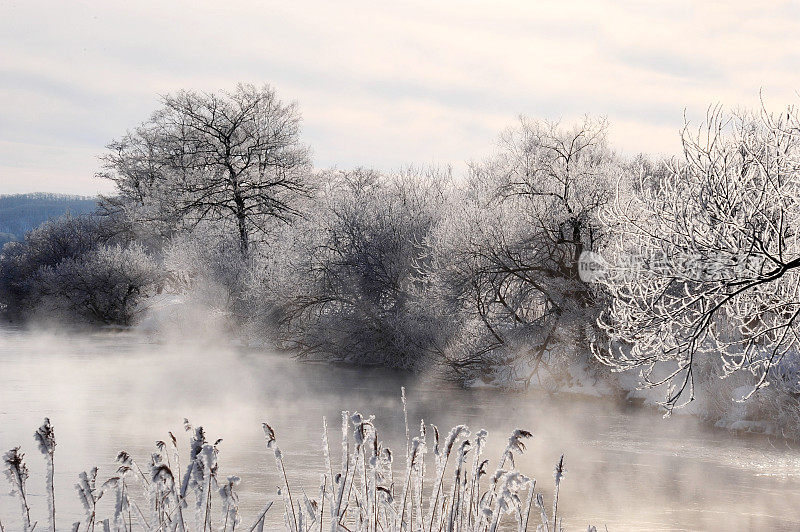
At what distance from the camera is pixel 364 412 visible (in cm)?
2081

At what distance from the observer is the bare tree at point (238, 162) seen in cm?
3856

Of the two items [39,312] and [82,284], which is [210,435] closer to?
[82,284]

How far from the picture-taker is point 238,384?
26312mm

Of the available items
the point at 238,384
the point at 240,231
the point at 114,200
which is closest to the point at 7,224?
the point at 114,200

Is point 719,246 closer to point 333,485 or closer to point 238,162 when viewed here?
point 333,485

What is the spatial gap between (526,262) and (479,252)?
138 cm

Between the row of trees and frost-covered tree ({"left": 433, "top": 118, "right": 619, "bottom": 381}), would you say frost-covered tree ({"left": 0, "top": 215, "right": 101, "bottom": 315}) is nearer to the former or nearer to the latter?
the row of trees

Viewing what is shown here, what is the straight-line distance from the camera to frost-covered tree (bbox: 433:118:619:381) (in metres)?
24.8

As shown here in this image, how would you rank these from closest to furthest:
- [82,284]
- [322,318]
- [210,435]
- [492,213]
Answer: [210,435], [492,213], [322,318], [82,284]

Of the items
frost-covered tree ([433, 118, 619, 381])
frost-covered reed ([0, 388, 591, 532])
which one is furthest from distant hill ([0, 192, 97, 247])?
frost-covered reed ([0, 388, 591, 532])

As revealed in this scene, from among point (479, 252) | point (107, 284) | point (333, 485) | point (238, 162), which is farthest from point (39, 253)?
point (333, 485)

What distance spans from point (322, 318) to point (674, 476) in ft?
57.4

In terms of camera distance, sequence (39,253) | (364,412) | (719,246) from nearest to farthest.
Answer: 1. (719,246)
2. (364,412)
3. (39,253)

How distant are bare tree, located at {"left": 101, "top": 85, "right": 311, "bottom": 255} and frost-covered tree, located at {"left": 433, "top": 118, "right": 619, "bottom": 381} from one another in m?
14.6
